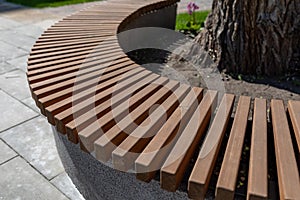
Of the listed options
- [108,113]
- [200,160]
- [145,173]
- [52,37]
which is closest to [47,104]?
[108,113]

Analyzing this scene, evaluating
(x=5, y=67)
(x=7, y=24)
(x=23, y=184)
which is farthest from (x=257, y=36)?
(x=7, y=24)

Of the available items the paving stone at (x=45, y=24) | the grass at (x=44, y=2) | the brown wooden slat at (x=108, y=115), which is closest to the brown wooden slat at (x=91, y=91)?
the brown wooden slat at (x=108, y=115)

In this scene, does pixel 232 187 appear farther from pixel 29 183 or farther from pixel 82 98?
pixel 29 183

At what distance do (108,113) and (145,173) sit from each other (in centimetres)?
53

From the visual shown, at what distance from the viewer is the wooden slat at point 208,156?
5.20 ft

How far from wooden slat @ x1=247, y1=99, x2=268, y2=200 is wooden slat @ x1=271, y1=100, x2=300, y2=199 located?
0.07 m

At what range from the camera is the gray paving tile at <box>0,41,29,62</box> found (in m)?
5.26

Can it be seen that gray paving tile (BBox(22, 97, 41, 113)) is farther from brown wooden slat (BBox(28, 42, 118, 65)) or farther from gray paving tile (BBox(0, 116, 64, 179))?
brown wooden slat (BBox(28, 42, 118, 65))

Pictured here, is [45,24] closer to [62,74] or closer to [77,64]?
[77,64]

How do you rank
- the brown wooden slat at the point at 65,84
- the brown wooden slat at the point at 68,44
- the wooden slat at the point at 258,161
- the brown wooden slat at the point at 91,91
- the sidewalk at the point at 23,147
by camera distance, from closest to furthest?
the wooden slat at the point at 258,161, the brown wooden slat at the point at 91,91, the brown wooden slat at the point at 65,84, the sidewalk at the point at 23,147, the brown wooden slat at the point at 68,44

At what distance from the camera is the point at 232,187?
1.53m

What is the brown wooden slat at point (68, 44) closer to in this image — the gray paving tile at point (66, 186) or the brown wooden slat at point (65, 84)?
the brown wooden slat at point (65, 84)

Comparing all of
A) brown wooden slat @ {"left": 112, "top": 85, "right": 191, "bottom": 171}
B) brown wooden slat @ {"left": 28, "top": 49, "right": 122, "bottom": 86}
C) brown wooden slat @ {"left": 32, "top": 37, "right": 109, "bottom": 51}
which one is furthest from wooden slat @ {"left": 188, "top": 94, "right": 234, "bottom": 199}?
brown wooden slat @ {"left": 32, "top": 37, "right": 109, "bottom": 51}

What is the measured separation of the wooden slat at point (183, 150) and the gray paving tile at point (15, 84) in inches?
106
